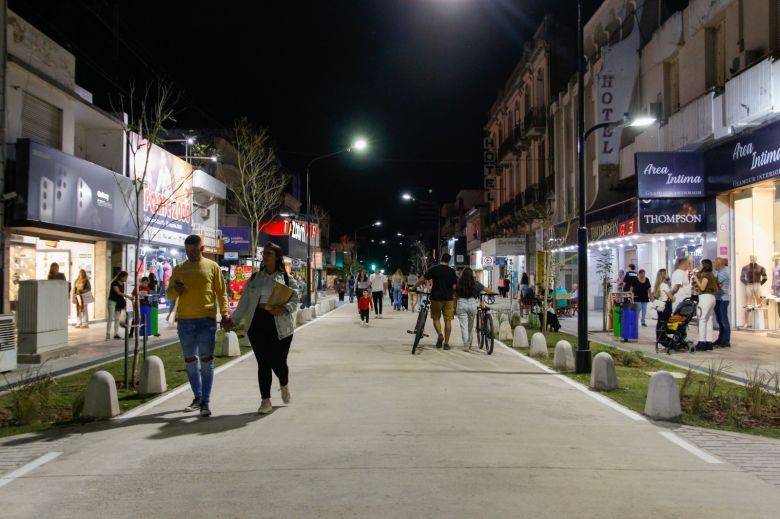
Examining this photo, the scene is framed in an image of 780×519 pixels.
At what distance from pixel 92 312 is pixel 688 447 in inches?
827

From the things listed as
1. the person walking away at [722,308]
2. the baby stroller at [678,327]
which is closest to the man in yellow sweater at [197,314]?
the baby stroller at [678,327]

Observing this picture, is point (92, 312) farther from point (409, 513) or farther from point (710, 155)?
point (409, 513)

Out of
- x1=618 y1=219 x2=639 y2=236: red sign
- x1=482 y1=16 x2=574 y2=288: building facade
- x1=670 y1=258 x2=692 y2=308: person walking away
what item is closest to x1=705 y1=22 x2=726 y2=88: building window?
x1=618 y1=219 x2=639 y2=236: red sign

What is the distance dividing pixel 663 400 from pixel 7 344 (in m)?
10.1

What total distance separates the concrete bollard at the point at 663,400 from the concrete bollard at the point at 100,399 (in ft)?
19.3

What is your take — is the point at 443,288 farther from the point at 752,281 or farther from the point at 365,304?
the point at 752,281

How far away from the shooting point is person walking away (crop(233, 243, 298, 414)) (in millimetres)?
7918

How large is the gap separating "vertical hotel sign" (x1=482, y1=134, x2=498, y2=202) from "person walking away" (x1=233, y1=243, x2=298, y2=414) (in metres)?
44.3

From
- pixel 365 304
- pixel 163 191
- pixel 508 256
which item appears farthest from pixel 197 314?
pixel 508 256

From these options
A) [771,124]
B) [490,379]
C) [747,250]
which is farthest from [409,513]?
[747,250]

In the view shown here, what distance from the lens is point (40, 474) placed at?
5555 mm

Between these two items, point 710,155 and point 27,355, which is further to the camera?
point 710,155

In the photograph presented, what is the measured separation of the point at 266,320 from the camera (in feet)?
26.1

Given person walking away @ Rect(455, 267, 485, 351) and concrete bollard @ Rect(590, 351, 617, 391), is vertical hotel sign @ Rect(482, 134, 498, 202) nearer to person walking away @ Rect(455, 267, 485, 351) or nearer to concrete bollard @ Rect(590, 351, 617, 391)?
person walking away @ Rect(455, 267, 485, 351)
